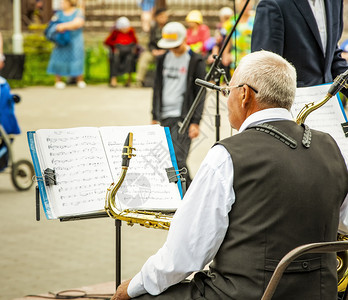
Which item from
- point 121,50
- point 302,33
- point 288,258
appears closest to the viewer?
point 288,258

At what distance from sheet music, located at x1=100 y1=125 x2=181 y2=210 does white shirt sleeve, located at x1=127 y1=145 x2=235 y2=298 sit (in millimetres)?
762

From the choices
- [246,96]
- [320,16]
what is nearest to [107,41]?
[320,16]

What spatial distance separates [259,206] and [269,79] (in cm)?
48

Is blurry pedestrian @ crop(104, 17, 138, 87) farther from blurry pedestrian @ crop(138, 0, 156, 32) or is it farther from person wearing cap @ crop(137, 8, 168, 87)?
blurry pedestrian @ crop(138, 0, 156, 32)

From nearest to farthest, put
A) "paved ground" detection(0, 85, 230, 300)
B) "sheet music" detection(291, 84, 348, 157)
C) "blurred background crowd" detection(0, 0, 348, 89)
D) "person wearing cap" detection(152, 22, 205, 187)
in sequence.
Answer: "sheet music" detection(291, 84, 348, 157) < "paved ground" detection(0, 85, 230, 300) < "person wearing cap" detection(152, 22, 205, 187) < "blurred background crowd" detection(0, 0, 348, 89)

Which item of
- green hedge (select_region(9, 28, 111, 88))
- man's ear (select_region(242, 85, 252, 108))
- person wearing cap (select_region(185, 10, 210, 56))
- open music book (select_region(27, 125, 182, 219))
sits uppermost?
man's ear (select_region(242, 85, 252, 108))

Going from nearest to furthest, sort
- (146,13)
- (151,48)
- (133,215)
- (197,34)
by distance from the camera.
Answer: (133,215)
(197,34)
(151,48)
(146,13)

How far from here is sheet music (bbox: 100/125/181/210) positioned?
3.35m

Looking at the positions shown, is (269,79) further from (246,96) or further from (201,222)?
(201,222)

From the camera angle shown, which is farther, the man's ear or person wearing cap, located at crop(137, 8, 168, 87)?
person wearing cap, located at crop(137, 8, 168, 87)

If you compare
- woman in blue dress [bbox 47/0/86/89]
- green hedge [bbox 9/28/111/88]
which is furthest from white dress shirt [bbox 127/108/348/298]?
green hedge [bbox 9/28/111/88]

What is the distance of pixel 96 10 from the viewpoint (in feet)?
73.1

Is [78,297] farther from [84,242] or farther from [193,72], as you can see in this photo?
[193,72]

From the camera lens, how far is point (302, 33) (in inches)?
160
